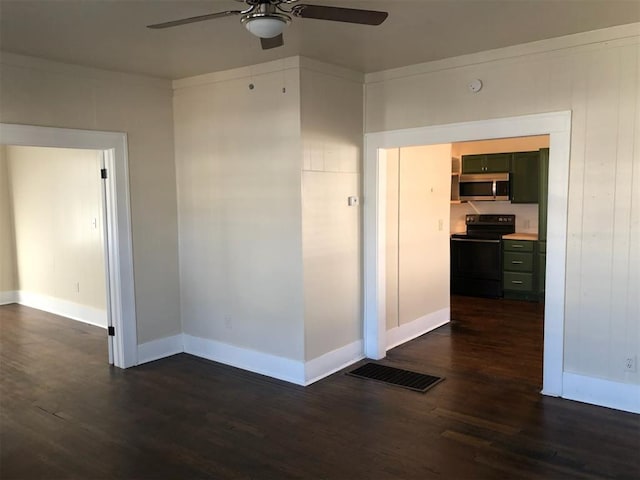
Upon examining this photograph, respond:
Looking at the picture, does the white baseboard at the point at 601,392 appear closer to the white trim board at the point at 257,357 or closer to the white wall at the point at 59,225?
the white trim board at the point at 257,357

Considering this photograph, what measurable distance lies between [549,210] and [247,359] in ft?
8.96

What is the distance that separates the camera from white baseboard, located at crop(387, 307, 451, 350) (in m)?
5.14

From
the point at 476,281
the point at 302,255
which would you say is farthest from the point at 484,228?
the point at 302,255

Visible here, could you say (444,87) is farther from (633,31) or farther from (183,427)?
(183,427)

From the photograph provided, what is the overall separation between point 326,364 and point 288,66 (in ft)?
7.98

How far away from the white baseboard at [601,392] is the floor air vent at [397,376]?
0.96 m

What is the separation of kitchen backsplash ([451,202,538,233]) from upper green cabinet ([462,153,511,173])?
1.88 ft

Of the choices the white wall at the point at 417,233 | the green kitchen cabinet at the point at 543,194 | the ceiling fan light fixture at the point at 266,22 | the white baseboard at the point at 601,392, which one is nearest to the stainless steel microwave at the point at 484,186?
the green kitchen cabinet at the point at 543,194

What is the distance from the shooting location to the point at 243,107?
4367mm

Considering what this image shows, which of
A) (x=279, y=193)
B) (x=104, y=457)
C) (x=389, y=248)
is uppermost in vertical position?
(x=279, y=193)

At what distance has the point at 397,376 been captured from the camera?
14.2 feet

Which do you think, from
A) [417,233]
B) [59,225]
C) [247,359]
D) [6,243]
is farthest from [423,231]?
[6,243]

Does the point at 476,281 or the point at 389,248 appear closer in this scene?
the point at 389,248

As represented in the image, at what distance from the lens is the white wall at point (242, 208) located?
4133mm
